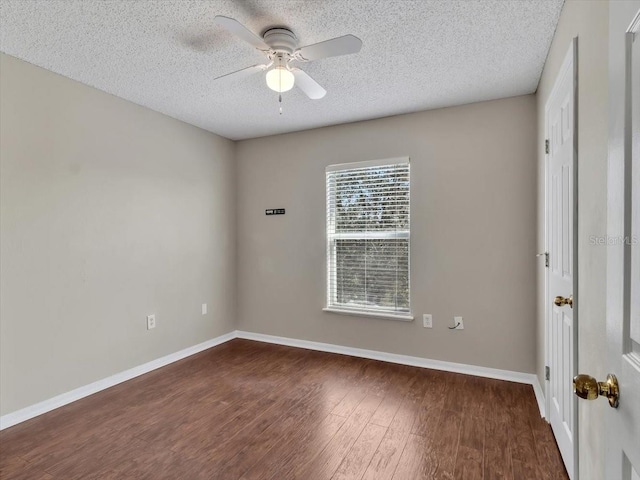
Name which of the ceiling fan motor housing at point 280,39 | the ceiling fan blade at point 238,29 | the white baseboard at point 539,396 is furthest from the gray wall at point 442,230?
the ceiling fan blade at point 238,29

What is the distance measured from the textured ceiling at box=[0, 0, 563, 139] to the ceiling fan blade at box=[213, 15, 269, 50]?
0.18m

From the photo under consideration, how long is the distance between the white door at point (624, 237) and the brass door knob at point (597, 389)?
0.02 m

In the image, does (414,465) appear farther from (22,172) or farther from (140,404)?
(22,172)

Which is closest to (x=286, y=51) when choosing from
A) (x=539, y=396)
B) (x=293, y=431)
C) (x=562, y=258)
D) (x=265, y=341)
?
(x=562, y=258)

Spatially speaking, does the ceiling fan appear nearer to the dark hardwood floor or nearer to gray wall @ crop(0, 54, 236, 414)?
gray wall @ crop(0, 54, 236, 414)

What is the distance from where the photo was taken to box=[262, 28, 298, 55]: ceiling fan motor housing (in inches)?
80.0

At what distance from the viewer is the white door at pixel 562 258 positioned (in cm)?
165

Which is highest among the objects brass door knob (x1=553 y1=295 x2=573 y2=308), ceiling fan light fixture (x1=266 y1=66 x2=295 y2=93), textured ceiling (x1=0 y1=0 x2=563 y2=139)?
textured ceiling (x1=0 y1=0 x2=563 y2=139)

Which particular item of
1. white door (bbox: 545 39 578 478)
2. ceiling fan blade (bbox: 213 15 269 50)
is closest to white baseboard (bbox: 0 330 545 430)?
white door (bbox: 545 39 578 478)

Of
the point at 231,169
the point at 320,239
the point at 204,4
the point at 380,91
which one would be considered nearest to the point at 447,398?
the point at 320,239

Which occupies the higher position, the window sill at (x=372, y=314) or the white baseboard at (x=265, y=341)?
the window sill at (x=372, y=314)

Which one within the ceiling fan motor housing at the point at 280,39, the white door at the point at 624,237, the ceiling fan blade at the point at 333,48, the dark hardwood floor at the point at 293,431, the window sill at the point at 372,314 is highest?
the ceiling fan motor housing at the point at 280,39

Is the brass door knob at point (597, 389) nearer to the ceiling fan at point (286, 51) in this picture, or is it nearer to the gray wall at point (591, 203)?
the gray wall at point (591, 203)

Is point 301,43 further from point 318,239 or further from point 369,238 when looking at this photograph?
point 318,239
